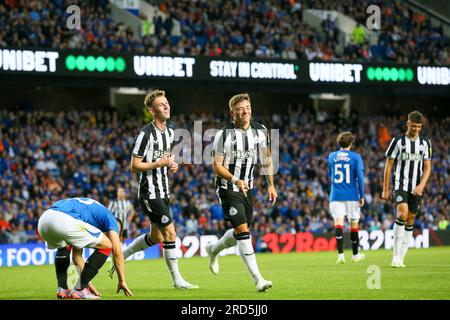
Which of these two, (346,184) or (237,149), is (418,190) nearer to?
(346,184)

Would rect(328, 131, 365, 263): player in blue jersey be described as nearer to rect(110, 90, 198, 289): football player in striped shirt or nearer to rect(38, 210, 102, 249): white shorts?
rect(110, 90, 198, 289): football player in striped shirt

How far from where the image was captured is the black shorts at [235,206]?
36.5ft

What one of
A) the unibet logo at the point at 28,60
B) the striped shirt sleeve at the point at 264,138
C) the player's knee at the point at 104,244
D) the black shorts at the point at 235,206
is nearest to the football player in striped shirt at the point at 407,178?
the striped shirt sleeve at the point at 264,138

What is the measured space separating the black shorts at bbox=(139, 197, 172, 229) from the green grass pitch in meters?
0.84

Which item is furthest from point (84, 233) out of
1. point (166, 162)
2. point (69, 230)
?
point (166, 162)

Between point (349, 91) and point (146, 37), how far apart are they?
729cm

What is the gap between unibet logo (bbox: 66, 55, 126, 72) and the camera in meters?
26.8

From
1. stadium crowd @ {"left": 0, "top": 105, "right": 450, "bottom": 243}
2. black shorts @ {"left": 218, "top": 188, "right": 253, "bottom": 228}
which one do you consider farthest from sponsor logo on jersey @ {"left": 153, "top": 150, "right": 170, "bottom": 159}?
stadium crowd @ {"left": 0, "top": 105, "right": 450, "bottom": 243}

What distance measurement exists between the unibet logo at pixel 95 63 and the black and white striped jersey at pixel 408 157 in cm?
1368

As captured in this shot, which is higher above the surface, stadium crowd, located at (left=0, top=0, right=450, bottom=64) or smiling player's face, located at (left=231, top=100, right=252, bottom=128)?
stadium crowd, located at (left=0, top=0, right=450, bottom=64)

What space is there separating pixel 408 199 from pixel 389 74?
1751 centimetres

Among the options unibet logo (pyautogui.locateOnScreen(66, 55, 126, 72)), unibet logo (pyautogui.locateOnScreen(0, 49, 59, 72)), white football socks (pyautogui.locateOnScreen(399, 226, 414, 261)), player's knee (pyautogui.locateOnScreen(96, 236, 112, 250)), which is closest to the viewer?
player's knee (pyautogui.locateOnScreen(96, 236, 112, 250))

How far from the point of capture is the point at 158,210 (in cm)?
1156
